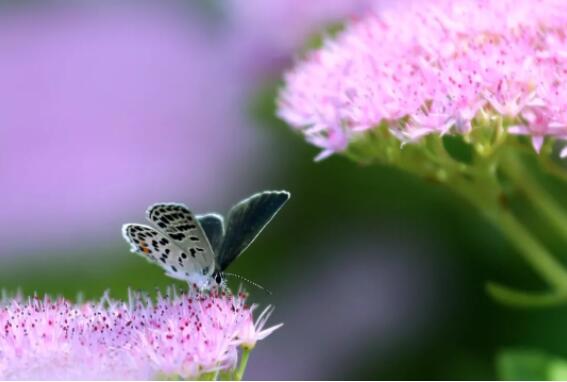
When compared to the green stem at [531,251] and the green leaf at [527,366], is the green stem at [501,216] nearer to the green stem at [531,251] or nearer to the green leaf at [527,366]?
the green stem at [531,251]

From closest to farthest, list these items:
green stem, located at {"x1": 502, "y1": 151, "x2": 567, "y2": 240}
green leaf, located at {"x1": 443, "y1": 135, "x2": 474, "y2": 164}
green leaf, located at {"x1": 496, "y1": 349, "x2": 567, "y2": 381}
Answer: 1. green leaf, located at {"x1": 496, "y1": 349, "x2": 567, "y2": 381}
2. green stem, located at {"x1": 502, "y1": 151, "x2": 567, "y2": 240}
3. green leaf, located at {"x1": 443, "y1": 135, "x2": 474, "y2": 164}

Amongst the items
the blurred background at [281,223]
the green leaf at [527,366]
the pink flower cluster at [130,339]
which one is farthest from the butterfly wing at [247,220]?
the blurred background at [281,223]

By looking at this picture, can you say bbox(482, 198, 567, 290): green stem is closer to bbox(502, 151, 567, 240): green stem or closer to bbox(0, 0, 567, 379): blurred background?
bbox(502, 151, 567, 240): green stem

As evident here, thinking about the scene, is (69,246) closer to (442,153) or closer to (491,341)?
(491,341)

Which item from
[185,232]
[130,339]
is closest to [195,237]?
[185,232]

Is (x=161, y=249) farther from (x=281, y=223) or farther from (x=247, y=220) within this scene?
(x=281, y=223)

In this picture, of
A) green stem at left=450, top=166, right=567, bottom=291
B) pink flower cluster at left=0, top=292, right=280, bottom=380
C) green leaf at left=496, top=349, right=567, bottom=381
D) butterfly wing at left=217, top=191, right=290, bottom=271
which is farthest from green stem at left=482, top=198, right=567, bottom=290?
pink flower cluster at left=0, top=292, right=280, bottom=380

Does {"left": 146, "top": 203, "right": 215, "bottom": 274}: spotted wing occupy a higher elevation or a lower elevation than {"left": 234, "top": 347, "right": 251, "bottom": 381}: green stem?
higher
